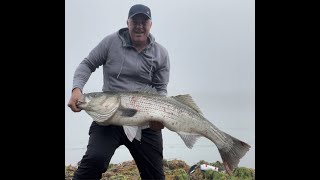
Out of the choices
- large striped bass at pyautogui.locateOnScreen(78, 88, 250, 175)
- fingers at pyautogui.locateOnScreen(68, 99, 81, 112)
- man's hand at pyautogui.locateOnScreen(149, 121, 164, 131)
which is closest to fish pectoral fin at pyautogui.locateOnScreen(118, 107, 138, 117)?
large striped bass at pyautogui.locateOnScreen(78, 88, 250, 175)

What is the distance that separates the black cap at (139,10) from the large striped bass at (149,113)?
61 centimetres

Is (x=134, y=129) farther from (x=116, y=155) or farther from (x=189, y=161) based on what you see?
(x=189, y=161)

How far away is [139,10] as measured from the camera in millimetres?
3393

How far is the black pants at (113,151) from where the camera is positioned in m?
3.23

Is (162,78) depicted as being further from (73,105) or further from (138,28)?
(73,105)

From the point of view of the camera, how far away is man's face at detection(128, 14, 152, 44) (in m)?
3.42

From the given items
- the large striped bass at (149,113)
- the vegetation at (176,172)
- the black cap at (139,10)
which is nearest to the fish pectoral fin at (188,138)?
the large striped bass at (149,113)

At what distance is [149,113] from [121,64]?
1.52 ft

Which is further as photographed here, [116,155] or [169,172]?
[169,172]

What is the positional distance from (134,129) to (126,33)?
759 millimetres

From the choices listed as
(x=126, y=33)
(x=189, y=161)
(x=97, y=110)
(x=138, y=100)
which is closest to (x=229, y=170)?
(x=189, y=161)

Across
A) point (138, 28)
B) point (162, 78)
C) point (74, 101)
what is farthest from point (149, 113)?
point (138, 28)

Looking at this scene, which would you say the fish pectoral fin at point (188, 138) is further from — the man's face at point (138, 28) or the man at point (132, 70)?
the man's face at point (138, 28)

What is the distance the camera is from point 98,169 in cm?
323
